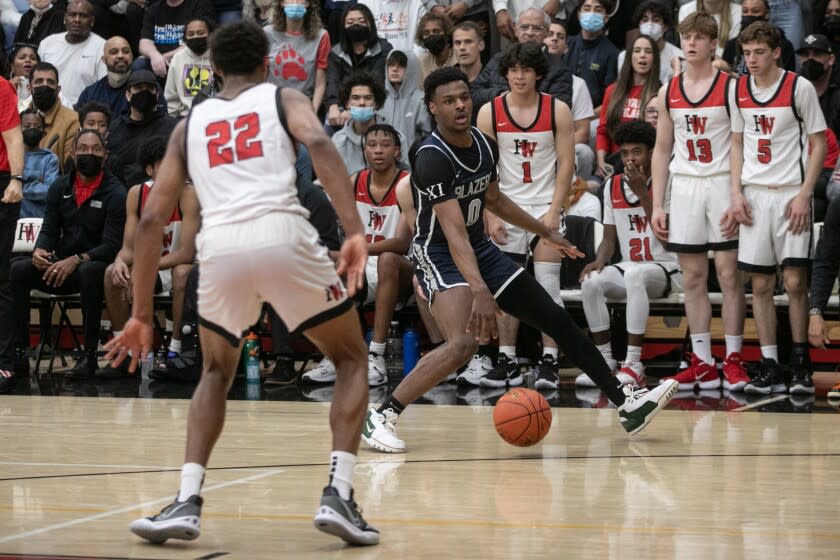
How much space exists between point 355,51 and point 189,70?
1802mm

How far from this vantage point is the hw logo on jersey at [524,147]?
10281 mm

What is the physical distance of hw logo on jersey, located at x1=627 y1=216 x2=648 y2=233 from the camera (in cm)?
1057

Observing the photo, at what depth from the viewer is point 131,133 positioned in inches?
494

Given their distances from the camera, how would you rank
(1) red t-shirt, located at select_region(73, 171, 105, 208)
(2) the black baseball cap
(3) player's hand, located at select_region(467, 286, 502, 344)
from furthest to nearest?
(1) red t-shirt, located at select_region(73, 171, 105, 208) → (2) the black baseball cap → (3) player's hand, located at select_region(467, 286, 502, 344)

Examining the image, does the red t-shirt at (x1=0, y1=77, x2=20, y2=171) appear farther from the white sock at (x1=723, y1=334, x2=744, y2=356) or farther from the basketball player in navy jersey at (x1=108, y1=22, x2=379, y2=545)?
the white sock at (x1=723, y1=334, x2=744, y2=356)

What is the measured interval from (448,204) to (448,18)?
6.56 metres

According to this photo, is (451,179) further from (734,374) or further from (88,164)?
(88,164)

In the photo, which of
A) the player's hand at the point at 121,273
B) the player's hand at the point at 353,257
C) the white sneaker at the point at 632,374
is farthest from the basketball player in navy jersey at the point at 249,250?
the player's hand at the point at 121,273

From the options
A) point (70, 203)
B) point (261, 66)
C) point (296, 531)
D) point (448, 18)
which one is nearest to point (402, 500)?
point (296, 531)

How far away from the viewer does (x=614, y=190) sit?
10.7 meters

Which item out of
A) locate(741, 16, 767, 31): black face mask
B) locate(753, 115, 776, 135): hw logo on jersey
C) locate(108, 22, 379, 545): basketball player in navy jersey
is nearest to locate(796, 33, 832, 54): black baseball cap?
locate(741, 16, 767, 31): black face mask

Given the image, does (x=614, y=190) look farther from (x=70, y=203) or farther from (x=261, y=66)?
(x=261, y=66)

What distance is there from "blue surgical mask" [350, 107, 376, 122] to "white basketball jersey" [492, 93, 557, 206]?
2.00m

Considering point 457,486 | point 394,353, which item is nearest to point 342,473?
point 457,486
